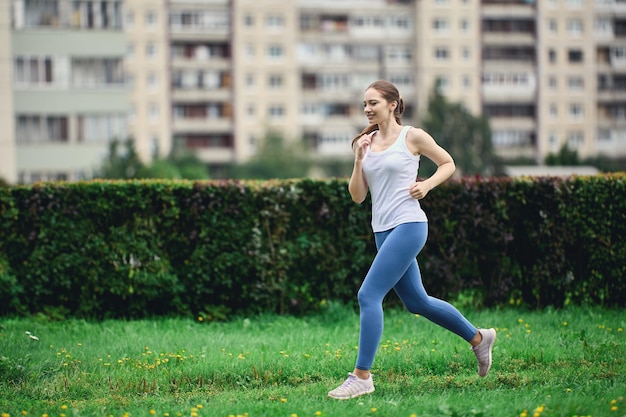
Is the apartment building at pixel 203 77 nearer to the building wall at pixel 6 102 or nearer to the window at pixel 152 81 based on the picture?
the window at pixel 152 81

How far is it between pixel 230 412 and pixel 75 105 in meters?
42.3

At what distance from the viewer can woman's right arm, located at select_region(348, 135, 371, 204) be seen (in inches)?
277

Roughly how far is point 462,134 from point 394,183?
68882mm

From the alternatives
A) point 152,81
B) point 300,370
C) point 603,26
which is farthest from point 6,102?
point 603,26

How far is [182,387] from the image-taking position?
7312 millimetres

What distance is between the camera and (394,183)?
6.84 meters

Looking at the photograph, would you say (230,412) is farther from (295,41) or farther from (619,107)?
(619,107)

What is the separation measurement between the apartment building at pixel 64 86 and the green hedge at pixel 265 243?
116ft

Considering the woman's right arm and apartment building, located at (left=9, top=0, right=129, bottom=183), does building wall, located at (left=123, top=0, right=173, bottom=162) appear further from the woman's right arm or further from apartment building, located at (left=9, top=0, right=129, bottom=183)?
the woman's right arm

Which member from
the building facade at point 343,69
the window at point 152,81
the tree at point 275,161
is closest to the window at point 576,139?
the building facade at point 343,69

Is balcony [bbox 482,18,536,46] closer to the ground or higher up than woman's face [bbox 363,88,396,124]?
higher up

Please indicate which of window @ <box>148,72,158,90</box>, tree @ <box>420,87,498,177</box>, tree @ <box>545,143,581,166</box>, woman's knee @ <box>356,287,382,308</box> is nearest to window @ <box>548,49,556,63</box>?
tree @ <box>420,87,498,177</box>

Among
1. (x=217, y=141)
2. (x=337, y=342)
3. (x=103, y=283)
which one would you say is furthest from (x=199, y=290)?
(x=217, y=141)

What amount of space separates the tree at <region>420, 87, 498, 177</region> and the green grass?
64571mm
